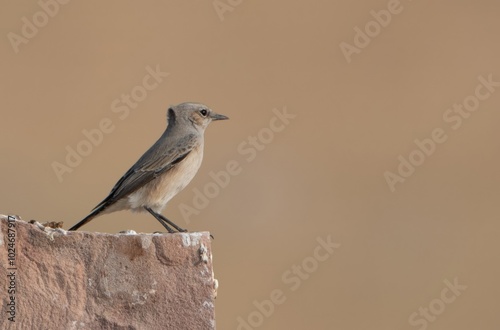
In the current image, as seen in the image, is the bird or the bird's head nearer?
the bird

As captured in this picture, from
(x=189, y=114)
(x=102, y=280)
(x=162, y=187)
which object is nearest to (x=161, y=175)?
(x=162, y=187)

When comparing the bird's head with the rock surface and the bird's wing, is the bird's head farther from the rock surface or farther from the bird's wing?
the rock surface

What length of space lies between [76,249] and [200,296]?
2.95ft

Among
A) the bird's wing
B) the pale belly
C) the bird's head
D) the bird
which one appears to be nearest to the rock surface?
the bird

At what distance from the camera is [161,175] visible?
1001 cm

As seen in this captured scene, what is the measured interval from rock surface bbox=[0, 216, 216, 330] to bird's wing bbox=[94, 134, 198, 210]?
2.60m

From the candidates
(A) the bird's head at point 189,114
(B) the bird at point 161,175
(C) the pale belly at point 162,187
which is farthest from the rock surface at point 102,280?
(A) the bird's head at point 189,114

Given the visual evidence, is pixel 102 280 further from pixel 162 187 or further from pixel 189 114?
pixel 189 114

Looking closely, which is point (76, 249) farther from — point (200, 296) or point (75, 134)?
point (75, 134)

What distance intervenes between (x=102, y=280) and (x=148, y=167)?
3.29 m

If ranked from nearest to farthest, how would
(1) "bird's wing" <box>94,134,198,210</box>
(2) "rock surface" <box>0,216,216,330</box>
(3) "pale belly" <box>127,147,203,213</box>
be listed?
(2) "rock surface" <box>0,216,216,330</box> < (1) "bird's wing" <box>94,134,198,210</box> < (3) "pale belly" <box>127,147,203,213</box>

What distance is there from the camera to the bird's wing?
9672mm

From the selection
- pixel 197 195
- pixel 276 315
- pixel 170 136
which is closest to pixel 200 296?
pixel 170 136

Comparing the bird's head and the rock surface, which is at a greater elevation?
the bird's head
